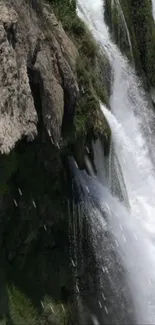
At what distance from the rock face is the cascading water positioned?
201 cm

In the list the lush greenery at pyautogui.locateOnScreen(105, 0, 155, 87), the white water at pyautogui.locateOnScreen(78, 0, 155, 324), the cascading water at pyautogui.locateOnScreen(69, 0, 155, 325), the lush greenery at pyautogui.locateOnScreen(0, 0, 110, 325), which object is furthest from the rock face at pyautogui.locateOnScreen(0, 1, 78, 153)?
the lush greenery at pyautogui.locateOnScreen(105, 0, 155, 87)

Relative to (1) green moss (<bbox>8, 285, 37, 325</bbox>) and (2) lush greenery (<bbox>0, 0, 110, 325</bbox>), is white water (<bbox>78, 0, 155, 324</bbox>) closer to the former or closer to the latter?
(2) lush greenery (<bbox>0, 0, 110, 325</bbox>)

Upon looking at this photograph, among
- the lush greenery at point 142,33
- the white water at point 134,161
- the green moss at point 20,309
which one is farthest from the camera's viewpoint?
the lush greenery at point 142,33

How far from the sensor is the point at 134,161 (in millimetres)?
14742

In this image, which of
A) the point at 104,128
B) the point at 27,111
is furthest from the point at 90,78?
the point at 27,111

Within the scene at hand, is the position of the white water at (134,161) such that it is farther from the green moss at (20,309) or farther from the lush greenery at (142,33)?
the green moss at (20,309)

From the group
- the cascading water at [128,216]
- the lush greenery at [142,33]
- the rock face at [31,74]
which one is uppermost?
the rock face at [31,74]

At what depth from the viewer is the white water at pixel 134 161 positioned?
11.8 meters

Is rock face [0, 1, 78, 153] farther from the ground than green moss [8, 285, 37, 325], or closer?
farther from the ground

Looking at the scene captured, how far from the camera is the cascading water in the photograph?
1151 centimetres

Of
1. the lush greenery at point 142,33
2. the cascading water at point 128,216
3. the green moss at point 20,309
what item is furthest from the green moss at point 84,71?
the lush greenery at point 142,33

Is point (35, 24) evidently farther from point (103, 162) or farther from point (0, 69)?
point (103, 162)

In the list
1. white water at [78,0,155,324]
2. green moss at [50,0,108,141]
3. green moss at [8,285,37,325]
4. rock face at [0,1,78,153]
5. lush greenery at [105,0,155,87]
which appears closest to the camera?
rock face at [0,1,78,153]

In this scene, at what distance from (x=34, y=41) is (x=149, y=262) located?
5.45 m
